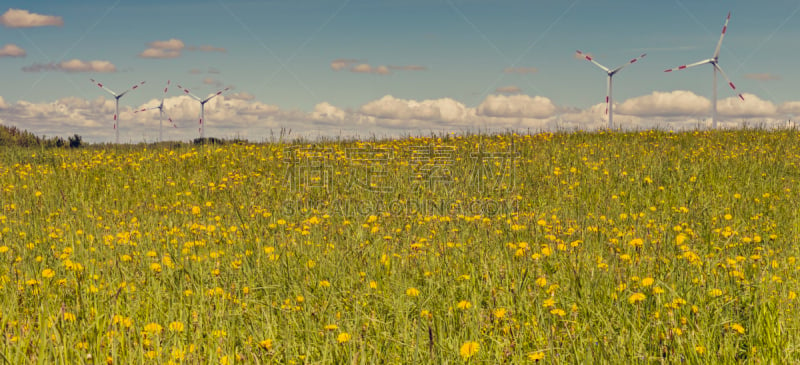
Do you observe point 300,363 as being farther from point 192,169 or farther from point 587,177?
point 192,169

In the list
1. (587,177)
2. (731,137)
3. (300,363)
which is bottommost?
(300,363)

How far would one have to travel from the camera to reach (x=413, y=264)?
14.5 ft

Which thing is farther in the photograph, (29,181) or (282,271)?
(29,181)

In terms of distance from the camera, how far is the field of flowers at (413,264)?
2.89 m

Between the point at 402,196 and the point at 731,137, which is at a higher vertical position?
the point at 731,137

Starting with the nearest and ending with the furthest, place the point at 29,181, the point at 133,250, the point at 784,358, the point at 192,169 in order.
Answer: the point at 784,358
the point at 133,250
the point at 29,181
the point at 192,169

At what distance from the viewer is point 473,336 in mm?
2939

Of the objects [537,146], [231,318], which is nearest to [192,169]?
[537,146]

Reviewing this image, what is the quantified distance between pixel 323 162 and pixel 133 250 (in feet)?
22.4

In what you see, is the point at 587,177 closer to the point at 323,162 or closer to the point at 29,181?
the point at 323,162

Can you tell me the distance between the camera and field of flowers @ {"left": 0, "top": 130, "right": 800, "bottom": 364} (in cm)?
289

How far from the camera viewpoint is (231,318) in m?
3.33

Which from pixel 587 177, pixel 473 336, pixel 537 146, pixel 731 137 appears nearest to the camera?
pixel 473 336

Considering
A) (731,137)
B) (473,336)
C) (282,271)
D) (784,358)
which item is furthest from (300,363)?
(731,137)
